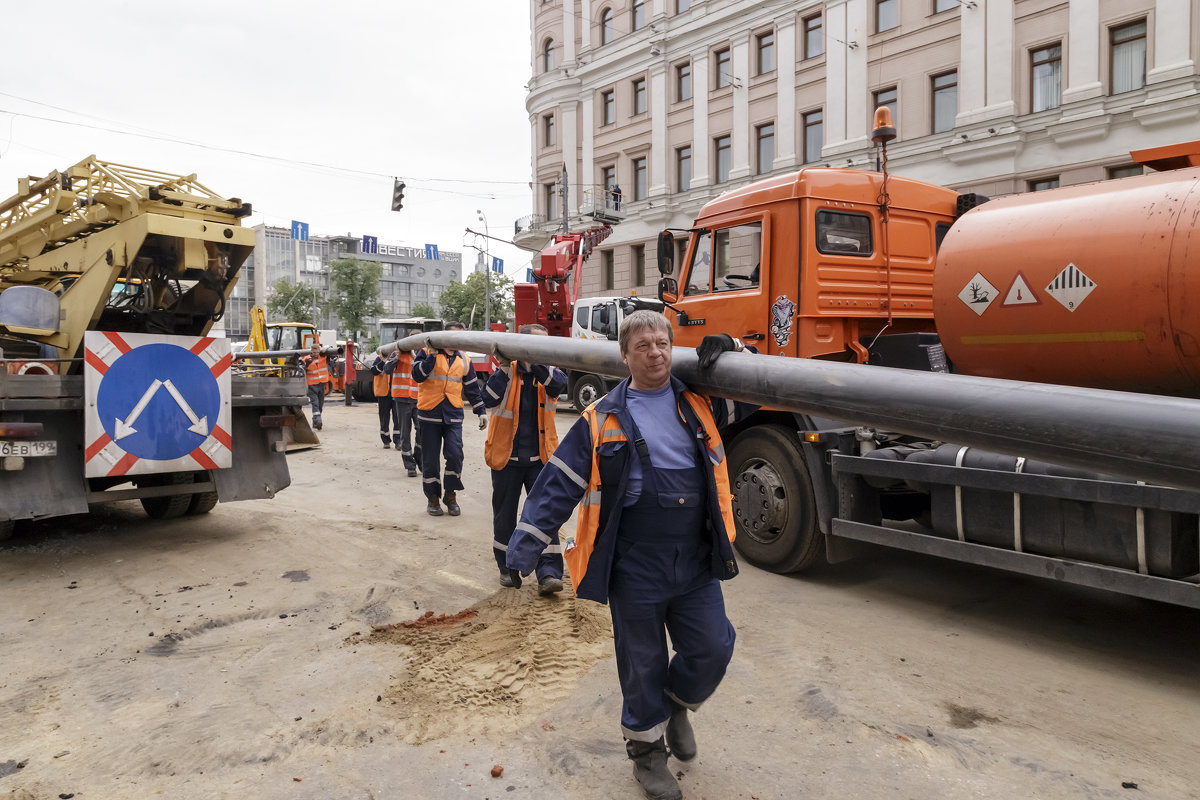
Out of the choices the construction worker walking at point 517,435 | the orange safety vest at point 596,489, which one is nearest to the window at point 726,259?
the construction worker walking at point 517,435

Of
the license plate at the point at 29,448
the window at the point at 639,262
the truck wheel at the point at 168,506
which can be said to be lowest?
the truck wheel at the point at 168,506

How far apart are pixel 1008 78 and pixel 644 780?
22.8m

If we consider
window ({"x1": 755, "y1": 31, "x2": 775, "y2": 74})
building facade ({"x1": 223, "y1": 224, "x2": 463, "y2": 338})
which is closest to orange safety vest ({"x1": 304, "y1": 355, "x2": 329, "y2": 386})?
window ({"x1": 755, "y1": 31, "x2": 775, "y2": 74})

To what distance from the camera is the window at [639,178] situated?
103ft

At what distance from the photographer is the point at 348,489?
31.2 ft

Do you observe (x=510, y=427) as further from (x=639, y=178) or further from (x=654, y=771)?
(x=639, y=178)

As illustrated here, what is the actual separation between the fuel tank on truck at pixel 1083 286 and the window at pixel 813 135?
22102 millimetres

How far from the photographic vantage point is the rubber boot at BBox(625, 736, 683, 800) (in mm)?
2836

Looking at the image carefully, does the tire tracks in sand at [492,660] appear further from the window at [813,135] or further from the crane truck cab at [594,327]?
the window at [813,135]

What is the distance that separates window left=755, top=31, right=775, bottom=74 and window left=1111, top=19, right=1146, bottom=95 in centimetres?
1027

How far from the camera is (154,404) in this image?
20.2ft

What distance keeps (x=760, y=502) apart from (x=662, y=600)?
301 centimetres

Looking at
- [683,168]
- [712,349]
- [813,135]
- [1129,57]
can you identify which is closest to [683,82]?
[683,168]

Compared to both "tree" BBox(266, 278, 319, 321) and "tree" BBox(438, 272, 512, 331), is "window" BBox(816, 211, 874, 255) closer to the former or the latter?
"tree" BBox(438, 272, 512, 331)
